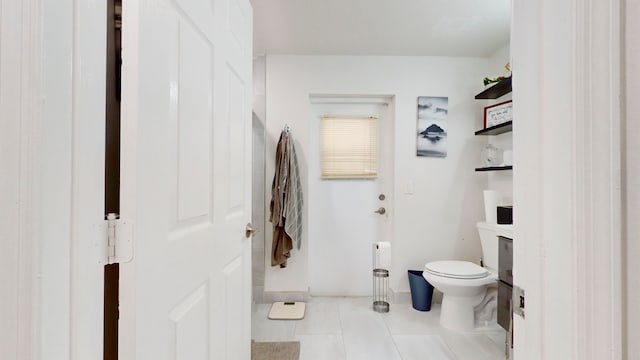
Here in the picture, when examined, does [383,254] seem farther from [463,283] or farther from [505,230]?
[505,230]

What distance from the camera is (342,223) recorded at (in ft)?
10.4

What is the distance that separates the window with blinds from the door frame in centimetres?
258

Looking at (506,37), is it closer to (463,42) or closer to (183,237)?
(463,42)

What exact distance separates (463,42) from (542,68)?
96.9 inches

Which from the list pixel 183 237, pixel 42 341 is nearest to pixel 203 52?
pixel 183 237

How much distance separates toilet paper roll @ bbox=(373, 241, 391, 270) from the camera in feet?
9.53

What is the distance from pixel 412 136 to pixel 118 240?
2.74 m

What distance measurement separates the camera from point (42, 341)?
460 millimetres

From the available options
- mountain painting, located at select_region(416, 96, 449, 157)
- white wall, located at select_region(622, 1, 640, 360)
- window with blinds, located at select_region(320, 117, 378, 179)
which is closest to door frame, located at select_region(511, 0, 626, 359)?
white wall, located at select_region(622, 1, 640, 360)

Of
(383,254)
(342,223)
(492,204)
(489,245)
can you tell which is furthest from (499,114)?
(342,223)

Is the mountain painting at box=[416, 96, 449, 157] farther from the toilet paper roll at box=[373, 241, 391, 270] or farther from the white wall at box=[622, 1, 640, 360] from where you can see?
the white wall at box=[622, 1, 640, 360]

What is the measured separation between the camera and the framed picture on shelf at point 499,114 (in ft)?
7.96

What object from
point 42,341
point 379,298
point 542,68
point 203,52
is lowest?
point 379,298

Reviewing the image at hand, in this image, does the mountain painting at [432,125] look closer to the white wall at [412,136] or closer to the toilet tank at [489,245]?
the white wall at [412,136]
